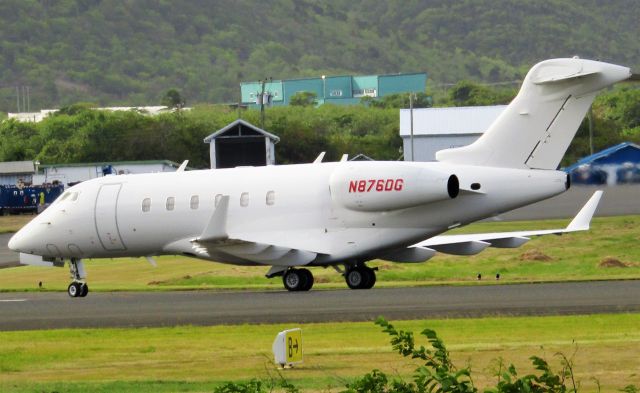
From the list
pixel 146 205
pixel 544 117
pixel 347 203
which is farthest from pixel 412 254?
pixel 146 205

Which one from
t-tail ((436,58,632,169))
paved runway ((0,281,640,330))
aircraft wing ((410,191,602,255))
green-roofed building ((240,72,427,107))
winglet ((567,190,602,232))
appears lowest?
paved runway ((0,281,640,330))

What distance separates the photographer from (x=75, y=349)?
2394 centimetres

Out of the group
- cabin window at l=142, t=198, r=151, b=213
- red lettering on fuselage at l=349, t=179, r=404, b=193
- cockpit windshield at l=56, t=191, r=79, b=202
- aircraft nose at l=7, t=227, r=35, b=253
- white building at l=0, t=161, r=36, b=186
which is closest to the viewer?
red lettering on fuselage at l=349, t=179, r=404, b=193

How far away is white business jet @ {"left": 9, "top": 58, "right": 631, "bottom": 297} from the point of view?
1283 inches

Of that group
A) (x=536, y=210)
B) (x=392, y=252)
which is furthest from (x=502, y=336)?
(x=536, y=210)

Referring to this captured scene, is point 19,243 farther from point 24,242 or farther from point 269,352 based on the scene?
point 269,352

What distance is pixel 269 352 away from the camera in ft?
73.4

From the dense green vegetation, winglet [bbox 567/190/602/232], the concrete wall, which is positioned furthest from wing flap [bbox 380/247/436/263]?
the dense green vegetation

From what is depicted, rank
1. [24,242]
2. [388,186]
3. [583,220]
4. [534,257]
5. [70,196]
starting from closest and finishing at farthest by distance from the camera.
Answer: [388,186], [583,220], [70,196], [24,242], [534,257]

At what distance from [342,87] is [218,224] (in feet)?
540

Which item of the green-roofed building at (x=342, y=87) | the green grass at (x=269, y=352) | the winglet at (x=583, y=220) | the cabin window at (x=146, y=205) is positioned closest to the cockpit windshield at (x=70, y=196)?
the cabin window at (x=146, y=205)

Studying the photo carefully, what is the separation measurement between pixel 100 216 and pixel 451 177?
31.7 ft

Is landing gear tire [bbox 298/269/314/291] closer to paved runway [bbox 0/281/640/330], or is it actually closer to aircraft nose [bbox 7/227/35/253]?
paved runway [bbox 0/281/640/330]

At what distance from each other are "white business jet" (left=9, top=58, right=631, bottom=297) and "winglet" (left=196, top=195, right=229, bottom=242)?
0.07 feet
